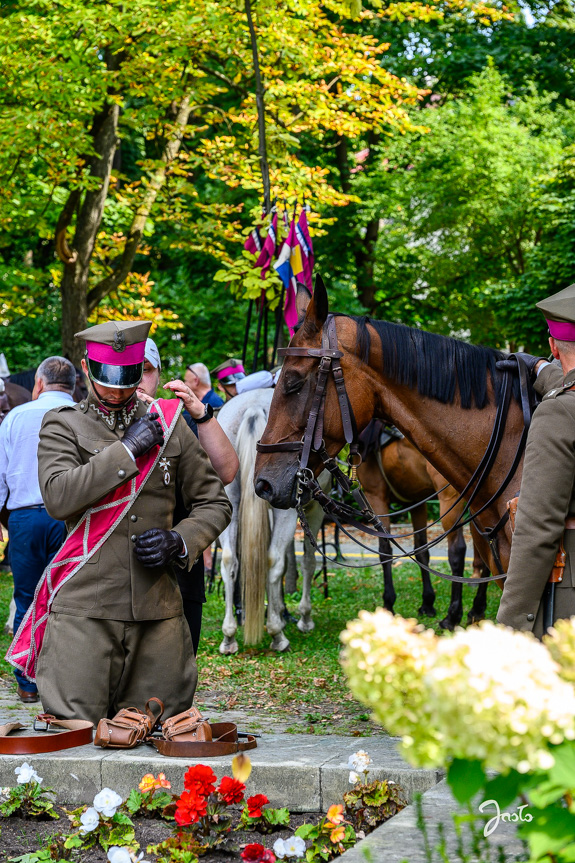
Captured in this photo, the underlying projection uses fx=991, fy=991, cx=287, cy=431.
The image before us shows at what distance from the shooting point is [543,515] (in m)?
3.23

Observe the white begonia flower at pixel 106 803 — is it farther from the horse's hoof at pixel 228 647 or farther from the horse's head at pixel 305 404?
the horse's hoof at pixel 228 647

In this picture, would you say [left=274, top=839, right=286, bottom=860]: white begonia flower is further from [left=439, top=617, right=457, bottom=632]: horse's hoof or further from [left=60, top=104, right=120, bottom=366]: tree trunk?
[left=60, top=104, right=120, bottom=366]: tree trunk

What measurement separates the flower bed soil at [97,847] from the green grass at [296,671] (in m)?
1.71

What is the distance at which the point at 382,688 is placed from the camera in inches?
65.4

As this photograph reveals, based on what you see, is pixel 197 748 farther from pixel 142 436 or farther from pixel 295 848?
pixel 142 436

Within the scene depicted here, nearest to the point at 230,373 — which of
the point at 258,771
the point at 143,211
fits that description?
the point at 143,211

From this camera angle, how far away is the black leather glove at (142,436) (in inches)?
171

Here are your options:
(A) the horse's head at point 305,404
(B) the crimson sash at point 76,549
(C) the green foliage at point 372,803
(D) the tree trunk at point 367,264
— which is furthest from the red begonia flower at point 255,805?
(D) the tree trunk at point 367,264

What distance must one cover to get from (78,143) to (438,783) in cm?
1113

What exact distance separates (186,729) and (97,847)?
0.69 m

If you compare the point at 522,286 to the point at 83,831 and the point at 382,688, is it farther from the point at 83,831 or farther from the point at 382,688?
the point at 382,688

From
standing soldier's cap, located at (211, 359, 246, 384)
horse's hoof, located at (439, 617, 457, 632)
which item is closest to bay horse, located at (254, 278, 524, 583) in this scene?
horse's hoof, located at (439, 617, 457, 632)

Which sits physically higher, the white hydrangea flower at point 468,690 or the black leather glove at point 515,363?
the black leather glove at point 515,363

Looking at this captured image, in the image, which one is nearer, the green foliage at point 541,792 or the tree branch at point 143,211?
the green foliage at point 541,792
